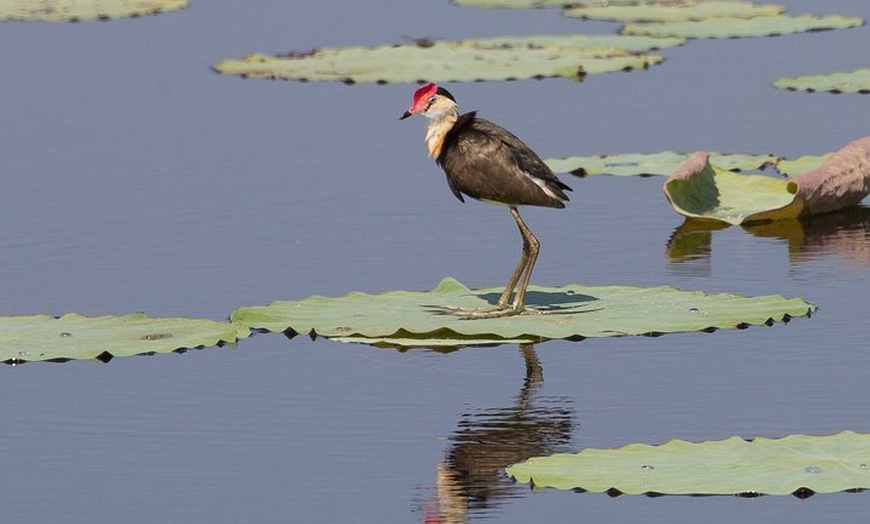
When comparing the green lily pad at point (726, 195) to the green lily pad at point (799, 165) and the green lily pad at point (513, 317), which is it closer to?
the green lily pad at point (799, 165)

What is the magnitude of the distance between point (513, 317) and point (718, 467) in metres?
2.65

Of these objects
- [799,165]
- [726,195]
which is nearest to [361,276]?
[726,195]

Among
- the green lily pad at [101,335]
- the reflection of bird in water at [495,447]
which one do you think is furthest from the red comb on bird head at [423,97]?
the reflection of bird in water at [495,447]

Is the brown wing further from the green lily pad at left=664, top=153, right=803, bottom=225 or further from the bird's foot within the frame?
the green lily pad at left=664, top=153, right=803, bottom=225

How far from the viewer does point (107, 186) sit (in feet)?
45.5

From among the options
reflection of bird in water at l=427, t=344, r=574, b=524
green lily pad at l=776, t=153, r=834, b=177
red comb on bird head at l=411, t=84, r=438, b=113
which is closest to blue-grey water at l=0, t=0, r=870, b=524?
reflection of bird in water at l=427, t=344, r=574, b=524

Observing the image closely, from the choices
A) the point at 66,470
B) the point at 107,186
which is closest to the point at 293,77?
the point at 107,186

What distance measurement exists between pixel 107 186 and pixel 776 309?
5298 mm

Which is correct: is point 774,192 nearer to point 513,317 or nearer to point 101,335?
point 513,317

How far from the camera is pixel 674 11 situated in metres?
21.8

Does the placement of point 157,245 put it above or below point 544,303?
above

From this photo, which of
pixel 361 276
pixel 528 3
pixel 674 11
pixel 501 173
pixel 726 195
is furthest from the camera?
pixel 528 3

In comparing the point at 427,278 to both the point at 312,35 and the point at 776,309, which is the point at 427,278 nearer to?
the point at 776,309

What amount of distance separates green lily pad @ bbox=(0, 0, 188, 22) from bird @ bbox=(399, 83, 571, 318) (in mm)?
12063
